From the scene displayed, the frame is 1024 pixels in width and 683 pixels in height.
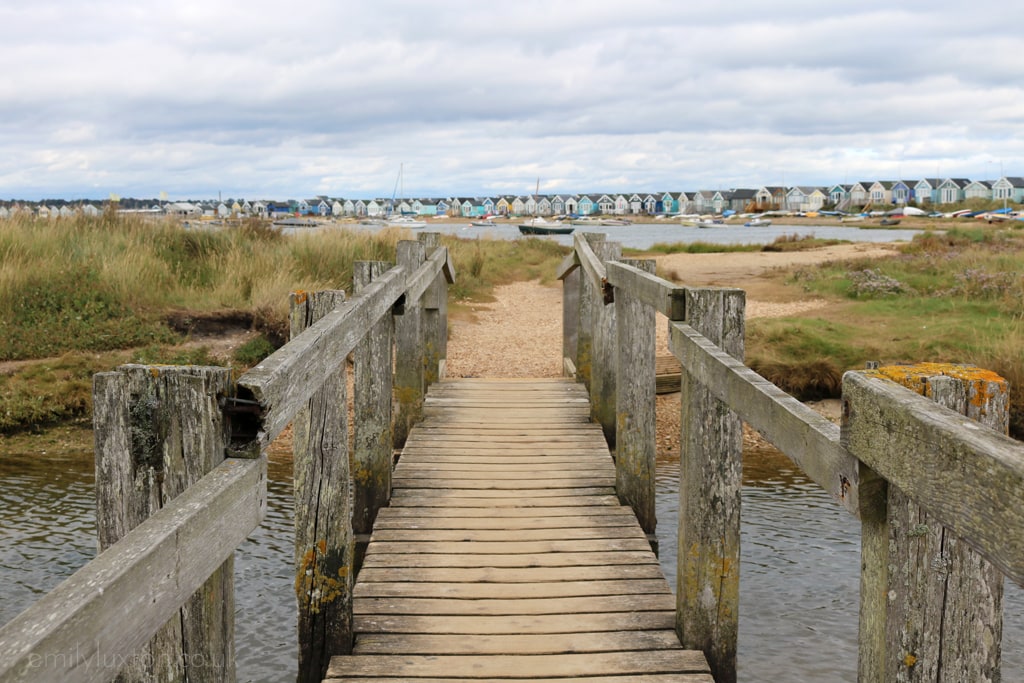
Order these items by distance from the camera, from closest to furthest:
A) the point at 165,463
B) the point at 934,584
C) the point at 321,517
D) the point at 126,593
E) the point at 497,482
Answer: the point at 126,593 < the point at 934,584 < the point at 165,463 < the point at 321,517 < the point at 497,482

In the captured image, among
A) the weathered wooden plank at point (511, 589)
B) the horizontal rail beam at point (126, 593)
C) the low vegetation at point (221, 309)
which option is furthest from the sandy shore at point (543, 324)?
the horizontal rail beam at point (126, 593)

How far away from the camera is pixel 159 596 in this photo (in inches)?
60.6

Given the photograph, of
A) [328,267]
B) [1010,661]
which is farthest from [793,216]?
[1010,661]

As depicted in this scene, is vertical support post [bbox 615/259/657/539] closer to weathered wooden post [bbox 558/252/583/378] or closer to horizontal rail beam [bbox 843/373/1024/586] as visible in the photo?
horizontal rail beam [bbox 843/373/1024/586]

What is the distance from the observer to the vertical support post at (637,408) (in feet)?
17.4

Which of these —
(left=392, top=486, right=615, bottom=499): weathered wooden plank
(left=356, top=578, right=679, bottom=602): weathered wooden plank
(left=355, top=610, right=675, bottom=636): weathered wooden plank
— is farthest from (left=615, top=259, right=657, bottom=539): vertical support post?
(left=355, top=610, right=675, bottom=636): weathered wooden plank

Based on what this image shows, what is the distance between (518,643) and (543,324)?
41.5 ft

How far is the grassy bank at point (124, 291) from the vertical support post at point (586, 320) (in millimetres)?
3290

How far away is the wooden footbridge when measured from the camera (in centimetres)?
154

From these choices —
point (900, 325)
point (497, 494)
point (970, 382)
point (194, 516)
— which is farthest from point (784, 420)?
point (900, 325)

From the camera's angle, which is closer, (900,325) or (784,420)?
(784,420)

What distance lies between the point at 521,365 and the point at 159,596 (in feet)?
36.7

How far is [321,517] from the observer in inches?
153

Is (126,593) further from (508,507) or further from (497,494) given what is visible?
(497,494)
